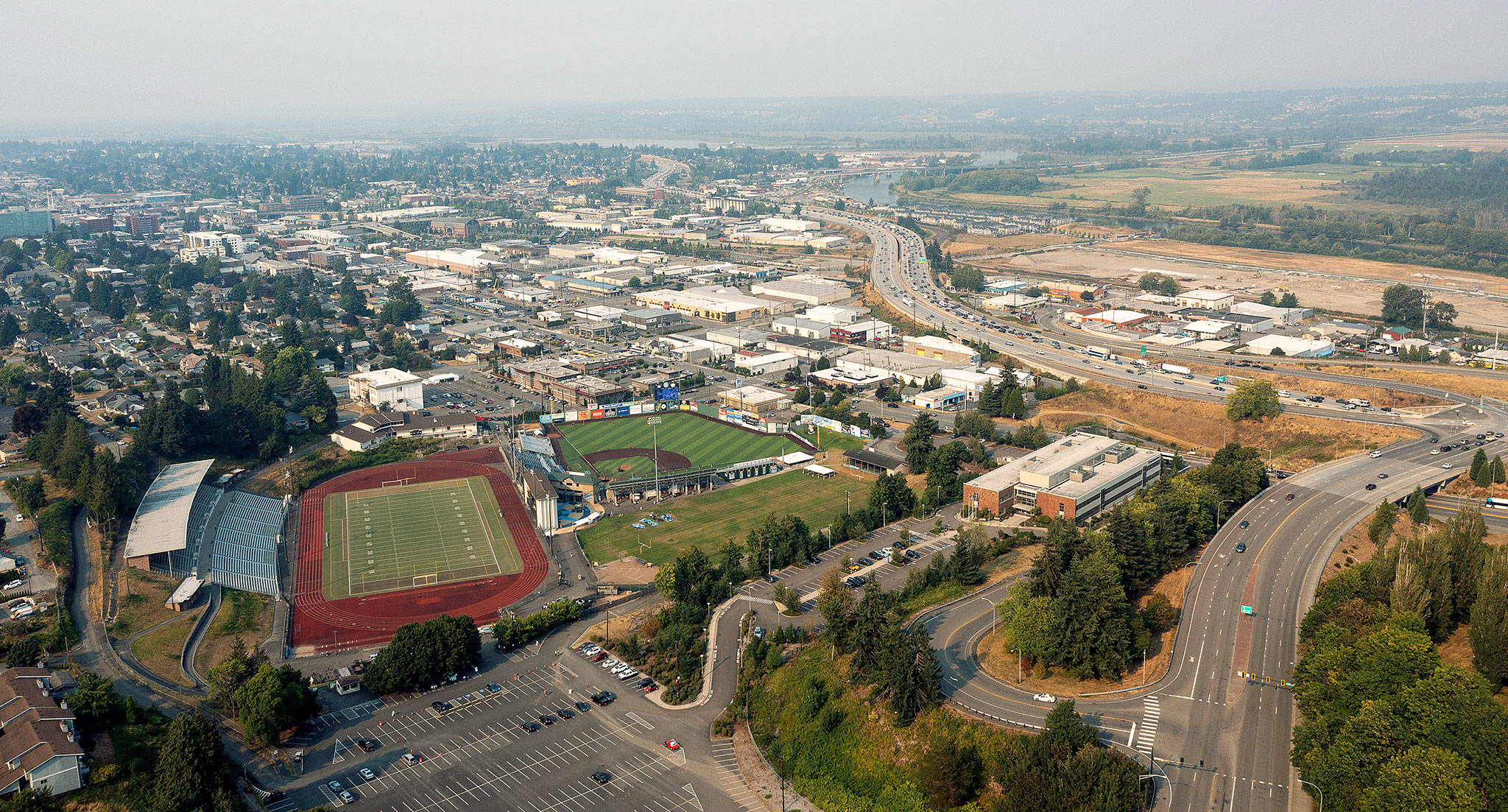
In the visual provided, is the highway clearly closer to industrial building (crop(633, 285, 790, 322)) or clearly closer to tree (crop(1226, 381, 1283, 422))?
tree (crop(1226, 381, 1283, 422))

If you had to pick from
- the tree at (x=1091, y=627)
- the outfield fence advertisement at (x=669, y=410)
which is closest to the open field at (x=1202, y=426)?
the outfield fence advertisement at (x=669, y=410)

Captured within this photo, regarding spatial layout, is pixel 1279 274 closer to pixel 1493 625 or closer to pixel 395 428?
pixel 395 428

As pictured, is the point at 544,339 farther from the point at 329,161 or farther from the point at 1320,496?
the point at 329,161

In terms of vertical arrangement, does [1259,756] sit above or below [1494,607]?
below

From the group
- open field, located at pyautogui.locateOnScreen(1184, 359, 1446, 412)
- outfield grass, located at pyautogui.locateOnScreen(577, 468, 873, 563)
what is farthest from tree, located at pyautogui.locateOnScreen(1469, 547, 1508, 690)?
open field, located at pyautogui.locateOnScreen(1184, 359, 1446, 412)

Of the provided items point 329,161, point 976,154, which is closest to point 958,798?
point 976,154

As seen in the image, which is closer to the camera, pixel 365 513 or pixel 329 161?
pixel 365 513
